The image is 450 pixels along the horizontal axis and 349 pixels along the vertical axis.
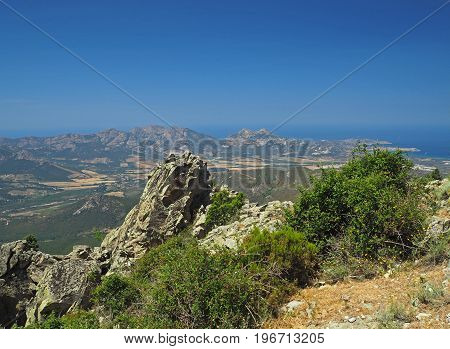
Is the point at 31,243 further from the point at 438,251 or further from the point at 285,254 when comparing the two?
the point at 438,251

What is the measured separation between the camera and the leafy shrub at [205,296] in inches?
359

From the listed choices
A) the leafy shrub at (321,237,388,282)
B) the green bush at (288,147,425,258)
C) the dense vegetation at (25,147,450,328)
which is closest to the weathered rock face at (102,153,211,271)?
the dense vegetation at (25,147,450,328)

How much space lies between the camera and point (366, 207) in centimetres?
1287

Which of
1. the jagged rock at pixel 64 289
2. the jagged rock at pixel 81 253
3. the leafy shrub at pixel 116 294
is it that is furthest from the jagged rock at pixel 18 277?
the leafy shrub at pixel 116 294

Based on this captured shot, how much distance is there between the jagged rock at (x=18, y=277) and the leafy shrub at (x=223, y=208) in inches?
580

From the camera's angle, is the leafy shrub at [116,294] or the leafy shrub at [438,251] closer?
the leafy shrub at [438,251]

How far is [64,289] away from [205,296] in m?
20.3

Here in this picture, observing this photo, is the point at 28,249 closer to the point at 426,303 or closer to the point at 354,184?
the point at 354,184

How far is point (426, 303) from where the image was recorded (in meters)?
8.34

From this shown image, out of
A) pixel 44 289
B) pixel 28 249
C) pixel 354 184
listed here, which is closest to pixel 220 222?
Result: pixel 44 289

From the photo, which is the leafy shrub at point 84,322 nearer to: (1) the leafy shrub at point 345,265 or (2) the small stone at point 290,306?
(2) the small stone at point 290,306

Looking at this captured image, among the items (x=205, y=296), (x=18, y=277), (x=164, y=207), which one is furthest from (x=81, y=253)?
(x=205, y=296)

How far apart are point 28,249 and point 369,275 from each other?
109 feet

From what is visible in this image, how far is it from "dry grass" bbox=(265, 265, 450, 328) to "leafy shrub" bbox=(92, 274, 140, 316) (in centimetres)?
886
